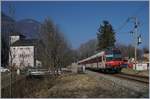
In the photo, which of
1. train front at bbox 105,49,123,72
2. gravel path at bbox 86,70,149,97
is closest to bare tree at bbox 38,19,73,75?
train front at bbox 105,49,123,72

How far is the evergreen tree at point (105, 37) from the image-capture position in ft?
385

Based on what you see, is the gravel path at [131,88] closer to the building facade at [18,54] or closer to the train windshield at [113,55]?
the building facade at [18,54]

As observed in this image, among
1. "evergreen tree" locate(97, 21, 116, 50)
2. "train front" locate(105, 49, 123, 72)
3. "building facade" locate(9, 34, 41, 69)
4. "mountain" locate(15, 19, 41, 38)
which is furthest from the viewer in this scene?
"evergreen tree" locate(97, 21, 116, 50)

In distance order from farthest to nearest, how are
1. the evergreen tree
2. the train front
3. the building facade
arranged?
1. the evergreen tree
2. the train front
3. the building facade

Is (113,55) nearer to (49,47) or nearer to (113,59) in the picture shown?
(113,59)

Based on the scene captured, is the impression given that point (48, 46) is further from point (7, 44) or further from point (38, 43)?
point (7, 44)

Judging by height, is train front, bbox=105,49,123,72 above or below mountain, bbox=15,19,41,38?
below

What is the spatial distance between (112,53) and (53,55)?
7879 millimetres

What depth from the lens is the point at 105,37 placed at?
4668 inches

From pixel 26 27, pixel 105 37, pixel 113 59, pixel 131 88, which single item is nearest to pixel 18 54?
pixel 26 27

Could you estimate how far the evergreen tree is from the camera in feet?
385

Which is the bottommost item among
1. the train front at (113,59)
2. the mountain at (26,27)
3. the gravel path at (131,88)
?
the gravel path at (131,88)

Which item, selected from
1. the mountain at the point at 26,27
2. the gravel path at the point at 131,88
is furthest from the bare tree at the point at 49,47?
the gravel path at the point at 131,88

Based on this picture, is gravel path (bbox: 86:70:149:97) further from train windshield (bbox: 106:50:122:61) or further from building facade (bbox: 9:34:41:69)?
train windshield (bbox: 106:50:122:61)
